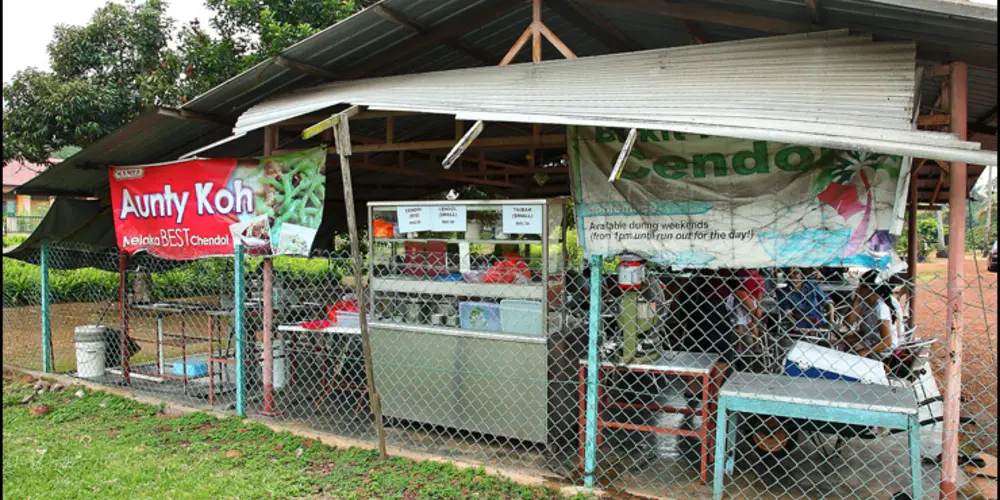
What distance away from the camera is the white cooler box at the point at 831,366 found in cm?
429

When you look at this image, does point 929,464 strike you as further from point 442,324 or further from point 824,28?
point 442,324

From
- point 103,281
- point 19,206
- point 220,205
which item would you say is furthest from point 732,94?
point 19,206

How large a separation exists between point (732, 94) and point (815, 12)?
703 millimetres

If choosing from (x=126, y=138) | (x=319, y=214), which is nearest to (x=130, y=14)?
(x=126, y=138)

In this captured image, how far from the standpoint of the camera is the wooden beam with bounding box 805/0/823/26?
11.8ft

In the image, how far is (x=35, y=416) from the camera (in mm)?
6094

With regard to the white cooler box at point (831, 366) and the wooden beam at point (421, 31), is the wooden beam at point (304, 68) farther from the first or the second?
the white cooler box at point (831, 366)

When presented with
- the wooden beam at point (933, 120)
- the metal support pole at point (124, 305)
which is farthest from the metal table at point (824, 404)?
the metal support pole at point (124, 305)

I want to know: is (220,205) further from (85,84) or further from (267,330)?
(85,84)

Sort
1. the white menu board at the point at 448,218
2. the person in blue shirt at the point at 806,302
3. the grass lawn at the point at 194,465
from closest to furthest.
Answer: the grass lawn at the point at 194,465 < the white menu board at the point at 448,218 < the person in blue shirt at the point at 806,302

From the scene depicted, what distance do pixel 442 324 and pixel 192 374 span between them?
11.6 ft

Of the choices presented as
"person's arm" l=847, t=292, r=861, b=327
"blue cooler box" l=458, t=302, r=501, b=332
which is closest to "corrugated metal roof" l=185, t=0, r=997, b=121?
"blue cooler box" l=458, t=302, r=501, b=332

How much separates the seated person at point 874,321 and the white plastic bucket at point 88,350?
26.9 ft

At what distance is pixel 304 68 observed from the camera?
542 centimetres
